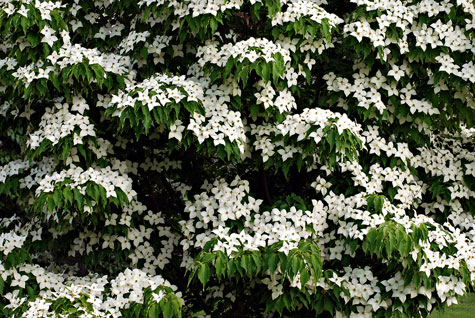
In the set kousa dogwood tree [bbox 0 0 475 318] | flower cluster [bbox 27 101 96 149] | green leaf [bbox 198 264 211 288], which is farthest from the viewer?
flower cluster [bbox 27 101 96 149]

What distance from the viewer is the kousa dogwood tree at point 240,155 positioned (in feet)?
13.3

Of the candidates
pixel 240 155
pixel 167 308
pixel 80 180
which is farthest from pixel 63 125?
pixel 167 308

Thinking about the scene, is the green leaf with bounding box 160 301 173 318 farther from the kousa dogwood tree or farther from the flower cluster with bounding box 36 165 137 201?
the flower cluster with bounding box 36 165 137 201

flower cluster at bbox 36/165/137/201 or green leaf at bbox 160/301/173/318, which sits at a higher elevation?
flower cluster at bbox 36/165/137/201

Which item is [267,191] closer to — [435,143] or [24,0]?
[435,143]

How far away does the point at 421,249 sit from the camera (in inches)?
157

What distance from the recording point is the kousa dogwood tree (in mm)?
4039

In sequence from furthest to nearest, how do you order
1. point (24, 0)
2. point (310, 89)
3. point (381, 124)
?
point (310, 89) → point (381, 124) → point (24, 0)

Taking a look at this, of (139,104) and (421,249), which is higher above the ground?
(139,104)

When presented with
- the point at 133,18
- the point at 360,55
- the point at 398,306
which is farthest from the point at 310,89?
the point at 398,306

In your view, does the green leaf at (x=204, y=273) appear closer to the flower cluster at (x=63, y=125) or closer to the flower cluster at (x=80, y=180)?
the flower cluster at (x=80, y=180)

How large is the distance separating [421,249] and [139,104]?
64.1 inches

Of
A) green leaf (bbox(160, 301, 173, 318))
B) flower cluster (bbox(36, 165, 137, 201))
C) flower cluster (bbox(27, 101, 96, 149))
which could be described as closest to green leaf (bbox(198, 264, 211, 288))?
green leaf (bbox(160, 301, 173, 318))

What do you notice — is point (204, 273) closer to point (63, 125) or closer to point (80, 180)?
point (80, 180)
